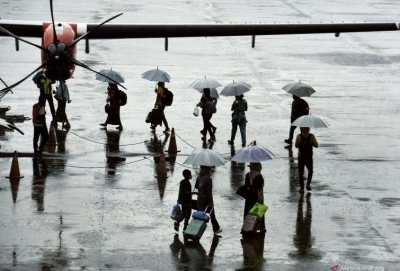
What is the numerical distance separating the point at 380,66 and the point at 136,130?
15.0 m

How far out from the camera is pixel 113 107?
968 inches

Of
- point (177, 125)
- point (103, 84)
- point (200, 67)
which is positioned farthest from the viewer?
point (200, 67)

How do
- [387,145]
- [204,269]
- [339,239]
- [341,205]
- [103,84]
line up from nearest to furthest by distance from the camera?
[204,269]
[339,239]
[341,205]
[387,145]
[103,84]

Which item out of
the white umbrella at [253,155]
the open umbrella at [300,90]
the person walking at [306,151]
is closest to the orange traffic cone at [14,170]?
the white umbrella at [253,155]

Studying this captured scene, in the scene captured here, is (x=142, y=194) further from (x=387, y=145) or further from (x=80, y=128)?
(x=387, y=145)

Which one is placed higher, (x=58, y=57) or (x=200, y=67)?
(x=58, y=57)

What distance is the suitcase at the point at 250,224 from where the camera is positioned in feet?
53.8

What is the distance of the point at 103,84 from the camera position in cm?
3112

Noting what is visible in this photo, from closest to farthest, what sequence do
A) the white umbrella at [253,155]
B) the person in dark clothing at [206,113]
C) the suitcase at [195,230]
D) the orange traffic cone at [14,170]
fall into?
1. the suitcase at [195,230]
2. the white umbrella at [253,155]
3. the orange traffic cone at [14,170]
4. the person in dark clothing at [206,113]

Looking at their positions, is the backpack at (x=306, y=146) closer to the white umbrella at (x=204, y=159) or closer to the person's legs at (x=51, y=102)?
the white umbrella at (x=204, y=159)

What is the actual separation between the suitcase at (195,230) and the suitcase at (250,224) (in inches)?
28.1

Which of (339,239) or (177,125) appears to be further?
(177,125)

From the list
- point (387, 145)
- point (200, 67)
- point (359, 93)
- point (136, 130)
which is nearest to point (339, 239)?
point (387, 145)

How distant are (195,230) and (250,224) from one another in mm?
987
